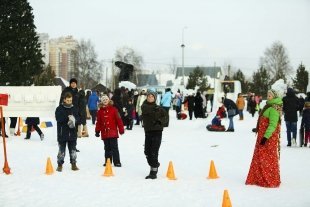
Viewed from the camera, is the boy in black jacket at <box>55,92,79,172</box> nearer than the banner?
Yes

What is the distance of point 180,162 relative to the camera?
36.9ft

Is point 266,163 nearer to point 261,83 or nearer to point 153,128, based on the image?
point 153,128

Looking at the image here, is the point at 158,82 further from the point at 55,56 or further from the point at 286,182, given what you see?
the point at 286,182

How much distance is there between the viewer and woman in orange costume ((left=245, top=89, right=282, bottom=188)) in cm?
823

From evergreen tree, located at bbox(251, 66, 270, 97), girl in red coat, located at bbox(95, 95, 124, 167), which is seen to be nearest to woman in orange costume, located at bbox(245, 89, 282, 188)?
girl in red coat, located at bbox(95, 95, 124, 167)

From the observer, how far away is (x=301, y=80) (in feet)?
199

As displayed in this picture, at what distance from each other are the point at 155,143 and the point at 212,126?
37.2 ft

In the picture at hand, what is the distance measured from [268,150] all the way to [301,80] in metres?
55.7

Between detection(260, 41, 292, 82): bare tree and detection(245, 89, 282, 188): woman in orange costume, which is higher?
detection(260, 41, 292, 82): bare tree

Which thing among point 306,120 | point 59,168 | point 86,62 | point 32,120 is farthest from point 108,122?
point 86,62

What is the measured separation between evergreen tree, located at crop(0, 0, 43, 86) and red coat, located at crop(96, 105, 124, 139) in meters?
27.5

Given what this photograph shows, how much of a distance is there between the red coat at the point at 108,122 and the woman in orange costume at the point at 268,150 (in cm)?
343

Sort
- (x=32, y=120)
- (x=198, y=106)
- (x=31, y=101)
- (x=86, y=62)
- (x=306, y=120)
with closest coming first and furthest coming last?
1. (x=306, y=120)
2. (x=32, y=120)
3. (x=31, y=101)
4. (x=198, y=106)
5. (x=86, y=62)

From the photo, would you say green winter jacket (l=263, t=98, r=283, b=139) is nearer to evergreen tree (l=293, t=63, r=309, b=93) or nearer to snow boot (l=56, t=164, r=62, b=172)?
snow boot (l=56, t=164, r=62, b=172)
